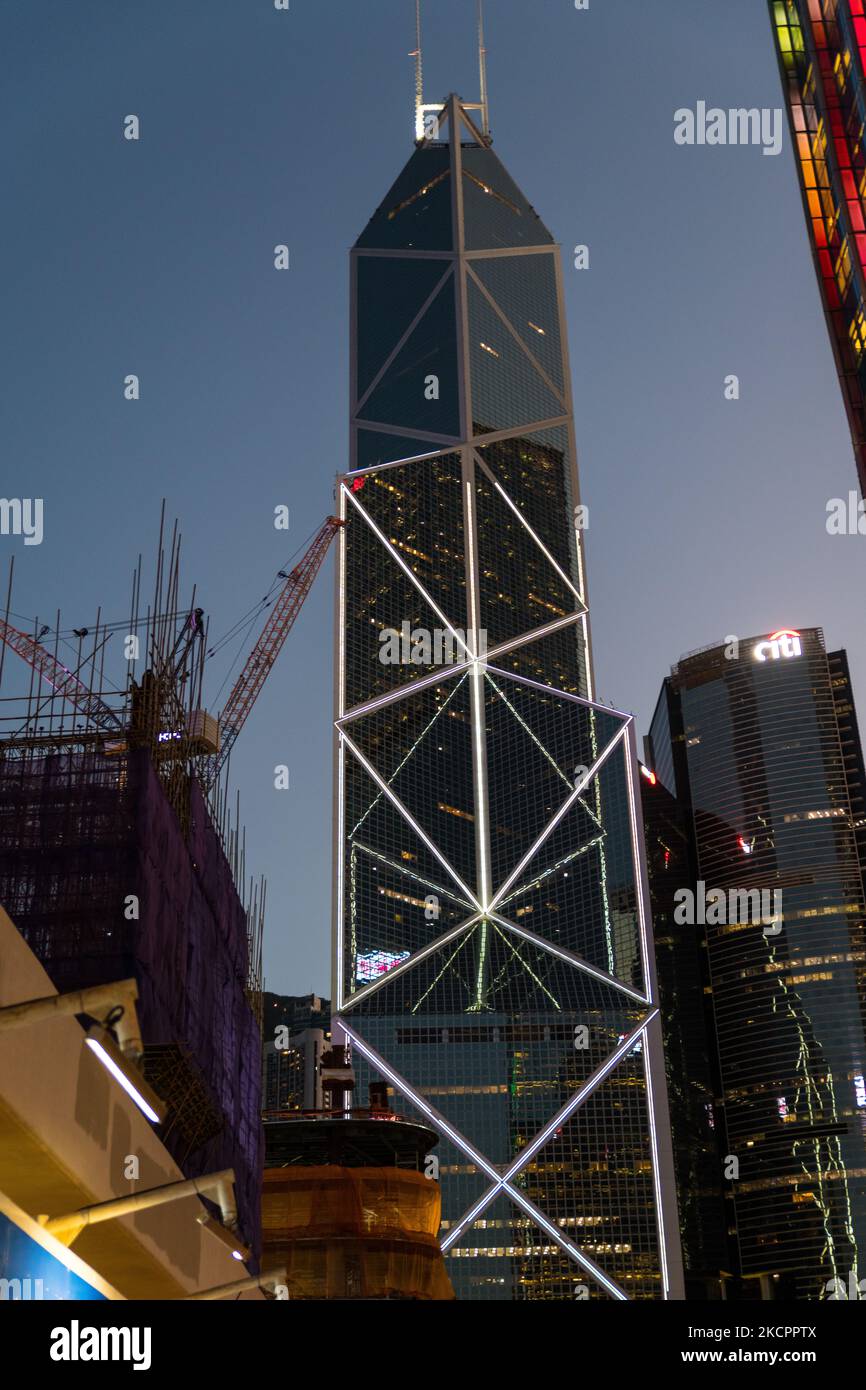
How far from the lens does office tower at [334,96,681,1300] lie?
136000 millimetres

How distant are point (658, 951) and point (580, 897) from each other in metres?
48.1

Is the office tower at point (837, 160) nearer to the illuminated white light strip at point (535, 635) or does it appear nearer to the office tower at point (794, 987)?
the illuminated white light strip at point (535, 635)

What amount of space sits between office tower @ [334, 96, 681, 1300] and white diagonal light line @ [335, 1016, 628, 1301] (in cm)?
23

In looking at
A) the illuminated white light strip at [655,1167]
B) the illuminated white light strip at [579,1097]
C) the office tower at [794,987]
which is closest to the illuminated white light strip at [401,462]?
the office tower at [794,987]

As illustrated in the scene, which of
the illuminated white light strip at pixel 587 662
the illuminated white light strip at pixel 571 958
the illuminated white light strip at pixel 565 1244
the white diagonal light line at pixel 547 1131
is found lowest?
the illuminated white light strip at pixel 565 1244

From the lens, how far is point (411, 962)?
146625mm

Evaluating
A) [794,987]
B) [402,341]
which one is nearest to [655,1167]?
[794,987]

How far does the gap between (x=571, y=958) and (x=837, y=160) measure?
3653 inches

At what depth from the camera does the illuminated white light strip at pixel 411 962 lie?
14350 centimetres

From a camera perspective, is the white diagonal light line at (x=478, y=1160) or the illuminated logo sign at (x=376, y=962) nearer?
the white diagonal light line at (x=478, y=1160)

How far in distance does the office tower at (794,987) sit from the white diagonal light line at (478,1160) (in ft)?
122

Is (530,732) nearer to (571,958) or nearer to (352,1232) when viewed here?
(571,958)

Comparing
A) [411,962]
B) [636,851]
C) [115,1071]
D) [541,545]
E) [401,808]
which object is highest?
[541,545]
